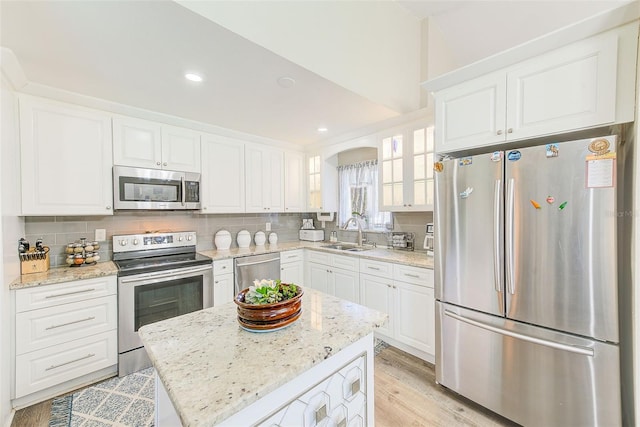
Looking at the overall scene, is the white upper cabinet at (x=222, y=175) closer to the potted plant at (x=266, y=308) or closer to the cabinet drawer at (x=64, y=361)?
the cabinet drawer at (x=64, y=361)

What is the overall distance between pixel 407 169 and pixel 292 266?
189 centimetres

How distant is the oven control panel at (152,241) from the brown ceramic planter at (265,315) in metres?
2.23

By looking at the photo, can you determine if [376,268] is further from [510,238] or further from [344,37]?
[344,37]

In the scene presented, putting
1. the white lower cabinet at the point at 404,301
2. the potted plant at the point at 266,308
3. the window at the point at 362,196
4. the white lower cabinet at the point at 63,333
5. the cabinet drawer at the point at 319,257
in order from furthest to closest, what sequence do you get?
1. the window at the point at 362,196
2. the cabinet drawer at the point at 319,257
3. the white lower cabinet at the point at 404,301
4. the white lower cabinet at the point at 63,333
5. the potted plant at the point at 266,308

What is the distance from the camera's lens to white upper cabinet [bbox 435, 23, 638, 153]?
135cm

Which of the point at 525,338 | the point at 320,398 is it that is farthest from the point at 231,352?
the point at 525,338

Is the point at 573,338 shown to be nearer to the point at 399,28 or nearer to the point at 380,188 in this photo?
the point at 380,188

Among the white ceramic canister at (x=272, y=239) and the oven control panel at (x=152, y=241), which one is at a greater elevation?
the oven control panel at (x=152, y=241)

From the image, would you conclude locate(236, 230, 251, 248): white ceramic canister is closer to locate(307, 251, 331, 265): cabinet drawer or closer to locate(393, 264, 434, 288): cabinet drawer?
locate(307, 251, 331, 265): cabinet drawer

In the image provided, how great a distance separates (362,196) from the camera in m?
3.72

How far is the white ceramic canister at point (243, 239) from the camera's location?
11.8 ft

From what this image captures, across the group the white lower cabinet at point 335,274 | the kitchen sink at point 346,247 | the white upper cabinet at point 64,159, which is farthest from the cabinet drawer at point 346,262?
the white upper cabinet at point 64,159

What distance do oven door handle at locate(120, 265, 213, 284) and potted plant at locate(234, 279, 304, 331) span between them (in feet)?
5.41

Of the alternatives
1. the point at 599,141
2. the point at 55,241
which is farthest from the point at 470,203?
the point at 55,241
